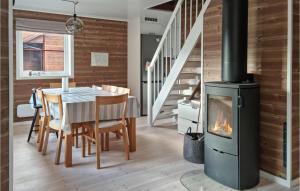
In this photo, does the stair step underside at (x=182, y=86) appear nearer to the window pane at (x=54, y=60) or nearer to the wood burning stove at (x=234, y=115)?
the wood burning stove at (x=234, y=115)

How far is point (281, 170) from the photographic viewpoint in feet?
9.48

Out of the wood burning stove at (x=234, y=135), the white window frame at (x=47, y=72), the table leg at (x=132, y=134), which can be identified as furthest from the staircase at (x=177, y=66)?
the white window frame at (x=47, y=72)

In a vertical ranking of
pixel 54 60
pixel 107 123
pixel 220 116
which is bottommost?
pixel 107 123

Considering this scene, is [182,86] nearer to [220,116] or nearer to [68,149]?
[220,116]

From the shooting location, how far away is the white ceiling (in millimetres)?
5273

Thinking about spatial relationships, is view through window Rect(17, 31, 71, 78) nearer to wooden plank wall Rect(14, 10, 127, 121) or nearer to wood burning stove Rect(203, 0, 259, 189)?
wooden plank wall Rect(14, 10, 127, 121)

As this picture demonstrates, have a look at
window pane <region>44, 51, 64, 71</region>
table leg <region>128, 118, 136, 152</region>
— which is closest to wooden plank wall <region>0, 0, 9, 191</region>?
table leg <region>128, 118, 136, 152</region>

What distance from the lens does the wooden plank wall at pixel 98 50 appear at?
596 centimetres

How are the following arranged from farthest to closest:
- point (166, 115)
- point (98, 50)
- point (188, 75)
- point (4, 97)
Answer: point (98, 50) → point (166, 115) → point (188, 75) → point (4, 97)

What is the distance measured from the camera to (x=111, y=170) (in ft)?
10.9

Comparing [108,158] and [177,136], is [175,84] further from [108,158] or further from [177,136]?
[108,158]

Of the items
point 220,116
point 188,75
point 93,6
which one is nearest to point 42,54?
point 93,6

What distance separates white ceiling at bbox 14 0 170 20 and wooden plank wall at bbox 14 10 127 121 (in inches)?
6.2

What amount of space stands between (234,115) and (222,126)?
0.25 metres
